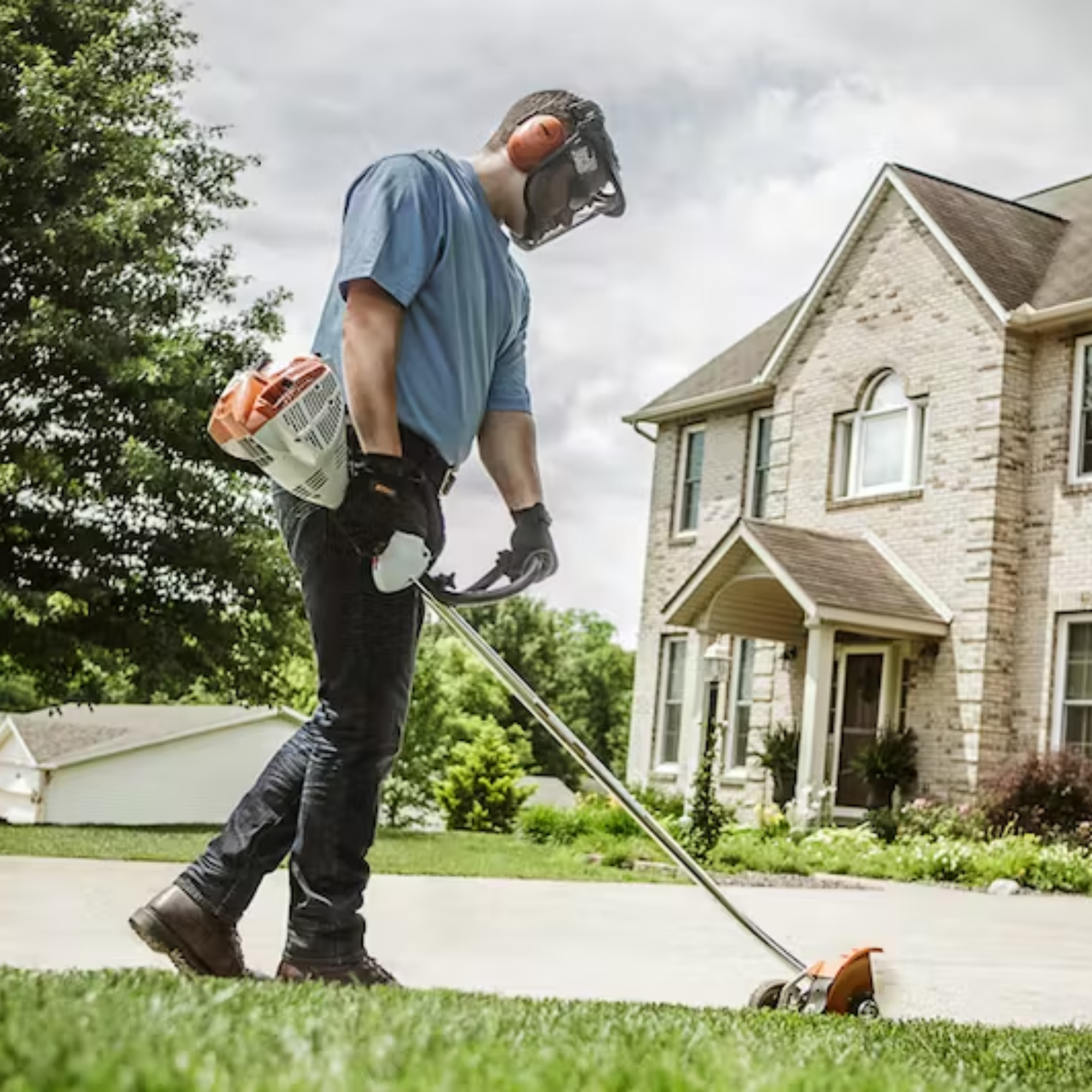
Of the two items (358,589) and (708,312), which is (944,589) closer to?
(708,312)

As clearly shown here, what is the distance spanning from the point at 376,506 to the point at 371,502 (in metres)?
0.01

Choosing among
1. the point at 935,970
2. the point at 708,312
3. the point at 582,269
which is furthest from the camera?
the point at 708,312

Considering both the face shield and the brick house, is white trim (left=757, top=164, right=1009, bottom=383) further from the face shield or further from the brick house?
the face shield

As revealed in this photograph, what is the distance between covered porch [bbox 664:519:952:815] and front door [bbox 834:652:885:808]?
0.5 inches

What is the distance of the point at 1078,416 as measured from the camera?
16.2 metres

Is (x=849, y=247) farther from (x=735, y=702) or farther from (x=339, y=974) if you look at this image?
(x=339, y=974)

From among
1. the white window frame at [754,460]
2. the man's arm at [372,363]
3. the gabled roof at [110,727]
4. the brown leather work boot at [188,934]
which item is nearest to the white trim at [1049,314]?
the white window frame at [754,460]

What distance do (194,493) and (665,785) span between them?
7162mm

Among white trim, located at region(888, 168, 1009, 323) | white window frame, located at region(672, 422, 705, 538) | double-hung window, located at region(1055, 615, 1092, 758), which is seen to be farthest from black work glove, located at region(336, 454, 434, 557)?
white window frame, located at region(672, 422, 705, 538)

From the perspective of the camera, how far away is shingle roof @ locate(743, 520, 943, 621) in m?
16.4

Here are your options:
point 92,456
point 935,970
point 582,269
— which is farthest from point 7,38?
point 935,970

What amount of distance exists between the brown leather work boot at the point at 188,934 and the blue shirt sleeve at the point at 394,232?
4.54 feet

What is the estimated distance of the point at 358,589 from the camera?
137 inches

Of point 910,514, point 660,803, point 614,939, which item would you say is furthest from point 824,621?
point 614,939
